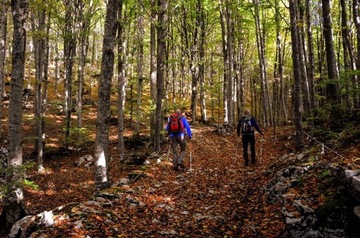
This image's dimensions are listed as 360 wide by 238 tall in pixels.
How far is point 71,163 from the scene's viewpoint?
1697 centimetres

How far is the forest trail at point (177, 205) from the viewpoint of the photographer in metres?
5.43

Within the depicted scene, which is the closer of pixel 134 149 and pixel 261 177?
pixel 261 177

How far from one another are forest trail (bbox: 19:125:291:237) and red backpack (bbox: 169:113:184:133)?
142cm

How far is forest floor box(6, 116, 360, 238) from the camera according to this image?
214 inches

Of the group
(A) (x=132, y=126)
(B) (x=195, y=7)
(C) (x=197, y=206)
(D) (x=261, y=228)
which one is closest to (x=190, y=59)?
(B) (x=195, y=7)

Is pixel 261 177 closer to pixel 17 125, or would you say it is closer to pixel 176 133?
pixel 176 133

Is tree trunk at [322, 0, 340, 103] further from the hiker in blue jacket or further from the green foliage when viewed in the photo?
the hiker in blue jacket

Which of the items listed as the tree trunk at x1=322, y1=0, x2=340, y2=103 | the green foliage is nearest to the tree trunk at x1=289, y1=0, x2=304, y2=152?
the green foliage

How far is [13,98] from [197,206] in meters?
5.35

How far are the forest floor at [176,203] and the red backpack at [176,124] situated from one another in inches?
55.8

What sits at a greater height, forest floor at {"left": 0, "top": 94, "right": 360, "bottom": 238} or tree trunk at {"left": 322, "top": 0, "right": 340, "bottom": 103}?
tree trunk at {"left": 322, "top": 0, "right": 340, "bottom": 103}

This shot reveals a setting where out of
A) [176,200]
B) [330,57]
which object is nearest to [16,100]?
[176,200]

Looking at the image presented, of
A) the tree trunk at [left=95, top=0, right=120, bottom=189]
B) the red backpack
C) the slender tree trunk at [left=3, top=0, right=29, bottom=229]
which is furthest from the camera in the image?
the red backpack

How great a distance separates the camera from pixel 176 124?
32.9 ft
